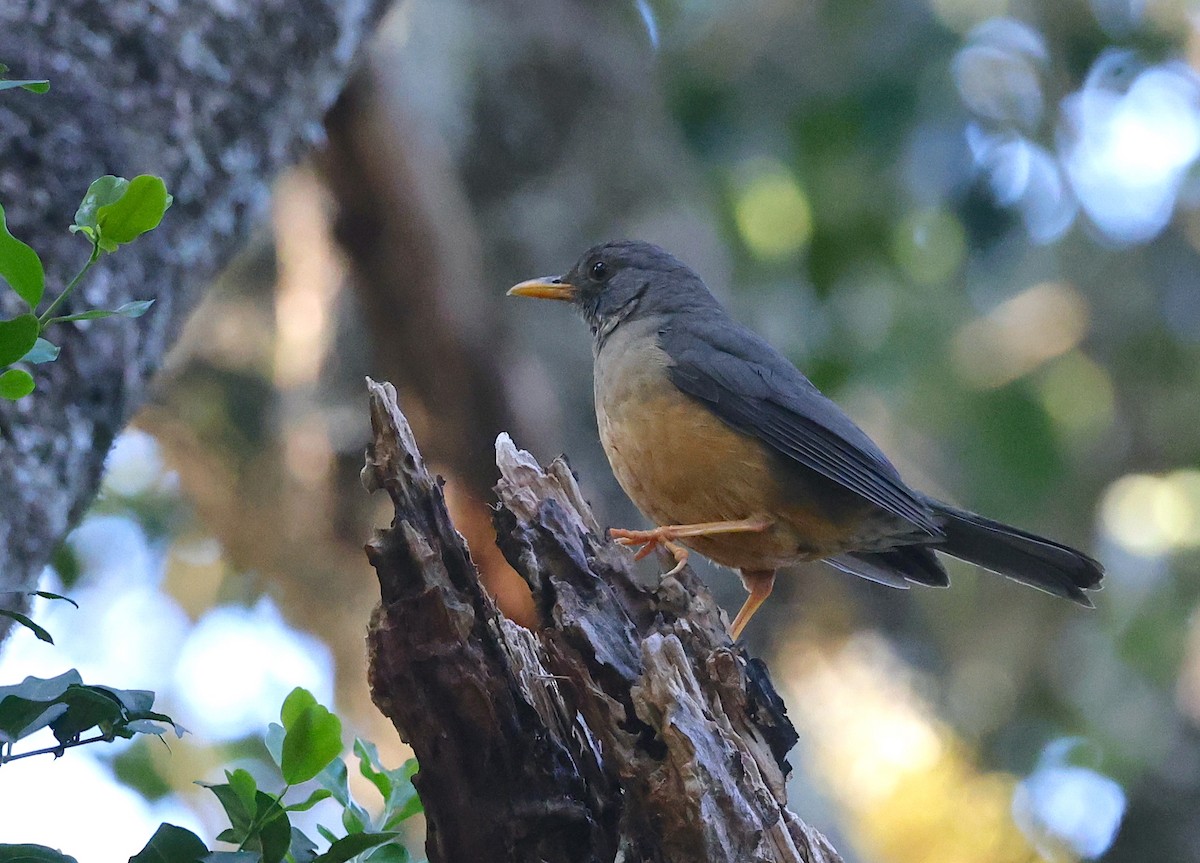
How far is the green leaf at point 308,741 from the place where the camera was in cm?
181

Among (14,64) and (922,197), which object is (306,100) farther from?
(922,197)

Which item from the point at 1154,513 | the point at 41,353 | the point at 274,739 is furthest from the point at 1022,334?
the point at 41,353

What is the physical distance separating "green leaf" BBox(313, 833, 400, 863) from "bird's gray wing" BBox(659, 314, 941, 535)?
2.63m

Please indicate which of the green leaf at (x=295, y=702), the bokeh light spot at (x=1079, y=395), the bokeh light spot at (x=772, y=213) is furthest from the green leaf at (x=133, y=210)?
the bokeh light spot at (x=1079, y=395)

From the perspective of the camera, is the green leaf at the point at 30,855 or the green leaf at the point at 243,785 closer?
the green leaf at the point at 30,855

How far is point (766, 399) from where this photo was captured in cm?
430

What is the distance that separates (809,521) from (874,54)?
5840 millimetres

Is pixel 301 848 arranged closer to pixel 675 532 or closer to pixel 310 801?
pixel 310 801

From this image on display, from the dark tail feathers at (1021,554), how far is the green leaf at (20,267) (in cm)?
339

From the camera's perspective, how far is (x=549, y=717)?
241cm

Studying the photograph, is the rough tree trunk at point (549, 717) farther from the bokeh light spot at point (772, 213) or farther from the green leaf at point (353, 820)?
the bokeh light spot at point (772, 213)

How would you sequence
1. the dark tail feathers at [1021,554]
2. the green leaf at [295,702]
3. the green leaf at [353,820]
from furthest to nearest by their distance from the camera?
the dark tail feathers at [1021,554] < the green leaf at [353,820] < the green leaf at [295,702]

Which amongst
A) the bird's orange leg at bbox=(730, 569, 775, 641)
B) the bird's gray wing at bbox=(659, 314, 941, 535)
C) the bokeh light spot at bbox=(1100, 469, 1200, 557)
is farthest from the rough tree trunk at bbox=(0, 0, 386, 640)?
the bokeh light spot at bbox=(1100, 469, 1200, 557)

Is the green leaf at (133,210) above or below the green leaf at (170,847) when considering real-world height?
above
